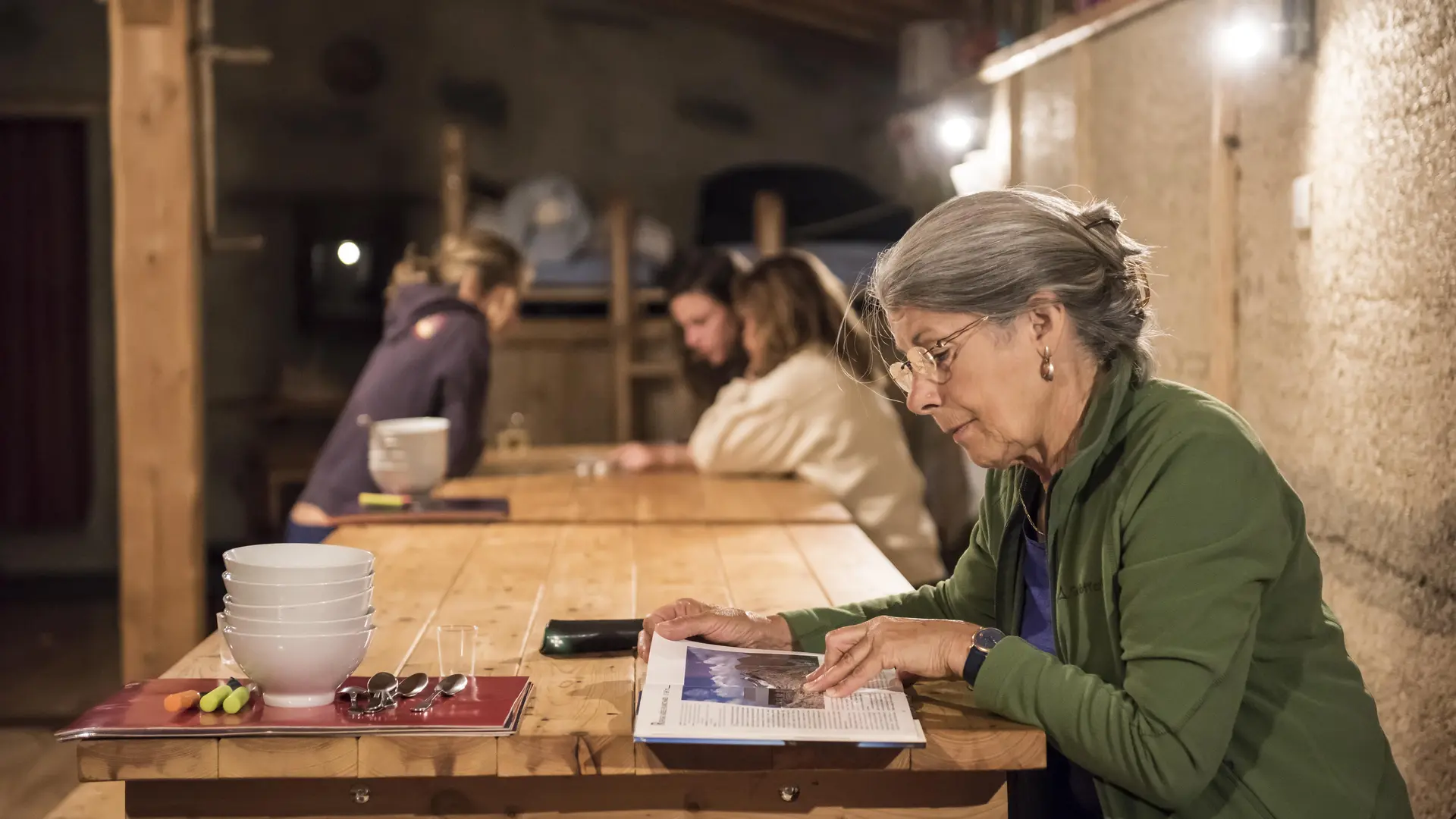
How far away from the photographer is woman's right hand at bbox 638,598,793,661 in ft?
5.75

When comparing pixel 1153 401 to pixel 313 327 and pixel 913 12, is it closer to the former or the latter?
pixel 913 12

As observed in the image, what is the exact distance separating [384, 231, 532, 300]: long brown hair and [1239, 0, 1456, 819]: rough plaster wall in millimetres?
2045

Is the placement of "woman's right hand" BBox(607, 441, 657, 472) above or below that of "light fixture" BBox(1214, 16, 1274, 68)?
below

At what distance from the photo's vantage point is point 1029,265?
1.56 meters

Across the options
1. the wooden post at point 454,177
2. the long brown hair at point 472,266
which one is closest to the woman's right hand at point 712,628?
the long brown hair at point 472,266

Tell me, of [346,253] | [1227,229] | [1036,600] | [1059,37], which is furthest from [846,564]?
[346,253]

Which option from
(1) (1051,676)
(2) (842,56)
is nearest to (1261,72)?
(1) (1051,676)

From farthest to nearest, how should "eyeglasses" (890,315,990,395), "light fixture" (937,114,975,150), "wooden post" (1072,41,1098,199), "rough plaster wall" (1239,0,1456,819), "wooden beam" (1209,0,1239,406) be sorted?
"light fixture" (937,114,975,150) < "wooden post" (1072,41,1098,199) < "wooden beam" (1209,0,1239,406) < "rough plaster wall" (1239,0,1456,819) < "eyeglasses" (890,315,990,395)

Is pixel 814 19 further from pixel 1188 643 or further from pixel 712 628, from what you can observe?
pixel 1188 643

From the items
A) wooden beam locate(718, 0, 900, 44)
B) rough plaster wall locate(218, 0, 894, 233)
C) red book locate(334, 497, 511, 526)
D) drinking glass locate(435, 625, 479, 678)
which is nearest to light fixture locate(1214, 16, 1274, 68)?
red book locate(334, 497, 511, 526)

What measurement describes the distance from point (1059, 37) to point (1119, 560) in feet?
11.6

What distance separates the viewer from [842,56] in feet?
24.3

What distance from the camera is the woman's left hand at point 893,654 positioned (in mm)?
1533

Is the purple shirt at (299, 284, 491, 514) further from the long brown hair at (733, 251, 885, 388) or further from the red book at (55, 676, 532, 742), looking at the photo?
the red book at (55, 676, 532, 742)
